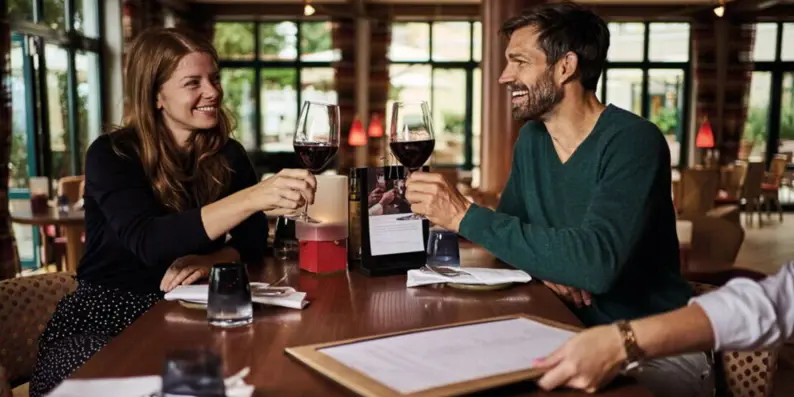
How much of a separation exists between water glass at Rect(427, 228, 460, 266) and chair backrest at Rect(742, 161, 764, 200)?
→ 29.7 ft

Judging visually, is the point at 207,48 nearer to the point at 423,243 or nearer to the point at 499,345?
the point at 423,243

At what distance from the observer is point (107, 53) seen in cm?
862

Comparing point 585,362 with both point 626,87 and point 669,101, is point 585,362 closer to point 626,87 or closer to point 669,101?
point 626,87

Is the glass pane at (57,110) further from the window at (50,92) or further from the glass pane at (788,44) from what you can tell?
the glass pane at (788,44)

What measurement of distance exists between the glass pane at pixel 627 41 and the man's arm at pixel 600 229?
1016 cm

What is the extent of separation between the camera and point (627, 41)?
11477mm

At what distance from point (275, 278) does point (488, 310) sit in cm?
59

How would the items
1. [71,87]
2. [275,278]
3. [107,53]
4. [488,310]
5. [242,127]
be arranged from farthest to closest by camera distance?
[242,127] → [107,53] → [71,87] → [275,278] → [488,310]

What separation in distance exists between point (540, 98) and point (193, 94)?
972 mm

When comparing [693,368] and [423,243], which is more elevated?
[423,243]

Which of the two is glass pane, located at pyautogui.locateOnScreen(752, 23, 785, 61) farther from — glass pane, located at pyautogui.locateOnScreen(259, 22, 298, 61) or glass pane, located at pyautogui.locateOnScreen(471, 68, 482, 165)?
glass pane, located at pyautogui.locateOnScreen(259, 22, 298, 61)

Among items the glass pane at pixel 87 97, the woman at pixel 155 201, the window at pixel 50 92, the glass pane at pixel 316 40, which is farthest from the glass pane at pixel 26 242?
the woman at pixel 155 201

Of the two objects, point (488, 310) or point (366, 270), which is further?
point (366, 270)

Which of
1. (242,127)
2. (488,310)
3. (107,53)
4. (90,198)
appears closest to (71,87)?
(107,53)
